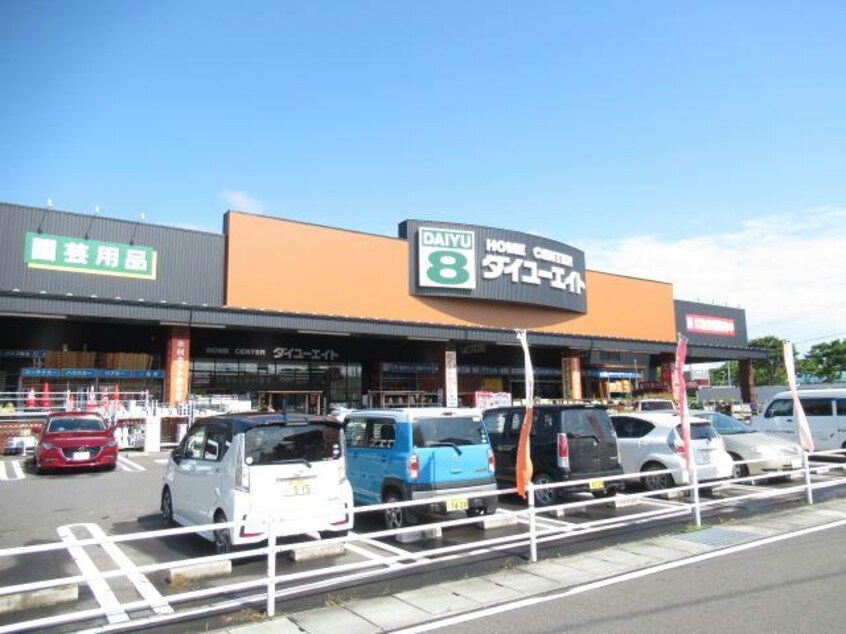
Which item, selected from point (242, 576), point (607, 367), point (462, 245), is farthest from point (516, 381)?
point (242, 576)

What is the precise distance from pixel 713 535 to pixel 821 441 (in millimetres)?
10947

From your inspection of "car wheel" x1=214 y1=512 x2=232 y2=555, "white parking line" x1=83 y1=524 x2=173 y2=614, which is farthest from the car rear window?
"white parking line" x1=83 y1=524 x2=173 y2=614

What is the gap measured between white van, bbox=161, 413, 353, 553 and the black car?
4299mm

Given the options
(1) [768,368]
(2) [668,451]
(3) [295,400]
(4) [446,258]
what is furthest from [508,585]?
(1) [768,368]

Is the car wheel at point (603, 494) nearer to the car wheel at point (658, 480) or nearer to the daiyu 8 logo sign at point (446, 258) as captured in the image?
the car wheel at point (658, 480)

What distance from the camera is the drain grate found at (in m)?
8.59

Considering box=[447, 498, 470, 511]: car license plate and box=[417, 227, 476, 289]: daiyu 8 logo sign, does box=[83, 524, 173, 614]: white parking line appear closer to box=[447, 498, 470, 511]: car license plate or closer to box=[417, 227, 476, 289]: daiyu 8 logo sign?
box=[447, 498, 470, 511]: car license plate

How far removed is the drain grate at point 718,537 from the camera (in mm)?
8586

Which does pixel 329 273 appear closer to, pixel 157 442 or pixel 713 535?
pixel 157 442

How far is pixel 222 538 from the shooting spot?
787cm

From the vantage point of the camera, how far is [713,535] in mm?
9031

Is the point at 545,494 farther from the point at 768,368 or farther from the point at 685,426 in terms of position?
the point at 768,368

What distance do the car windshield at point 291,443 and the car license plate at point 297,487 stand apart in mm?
266

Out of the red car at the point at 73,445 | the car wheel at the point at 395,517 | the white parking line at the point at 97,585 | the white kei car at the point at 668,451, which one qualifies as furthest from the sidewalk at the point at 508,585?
the red car at the point at 73,445
